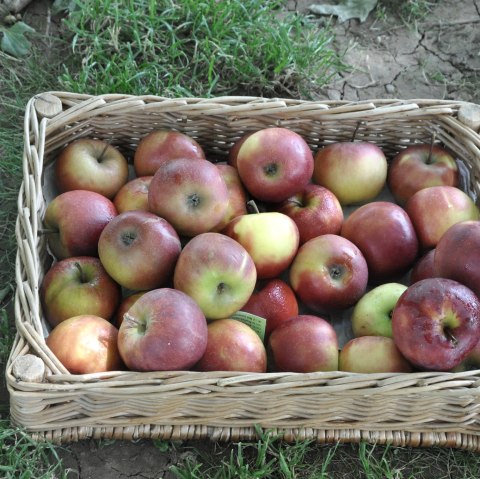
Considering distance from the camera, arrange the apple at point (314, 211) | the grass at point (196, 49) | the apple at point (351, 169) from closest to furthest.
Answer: the apple at point (314, 211) < the apple at point (351, 169) < the grass at point (196, 49)

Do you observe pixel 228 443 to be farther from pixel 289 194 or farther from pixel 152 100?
pixel 152 100

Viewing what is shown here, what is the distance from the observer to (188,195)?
174 centimetres

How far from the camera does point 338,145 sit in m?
2.06

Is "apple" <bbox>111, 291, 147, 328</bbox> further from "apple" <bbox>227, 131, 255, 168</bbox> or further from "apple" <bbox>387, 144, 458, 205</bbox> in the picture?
"apple" <bbox>387, 144, 458, 205</bbox>

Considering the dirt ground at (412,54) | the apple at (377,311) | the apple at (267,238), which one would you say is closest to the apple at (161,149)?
the apple at (267,238)

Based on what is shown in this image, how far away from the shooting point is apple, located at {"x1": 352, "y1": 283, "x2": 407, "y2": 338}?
1743mm

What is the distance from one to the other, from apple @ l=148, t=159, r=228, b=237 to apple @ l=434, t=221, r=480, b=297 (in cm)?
57

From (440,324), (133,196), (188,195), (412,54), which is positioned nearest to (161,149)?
(133,196)

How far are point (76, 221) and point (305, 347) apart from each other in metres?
0.69

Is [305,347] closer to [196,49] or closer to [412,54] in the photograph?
[196,49]

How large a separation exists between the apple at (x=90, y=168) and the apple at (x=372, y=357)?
2.75 feet

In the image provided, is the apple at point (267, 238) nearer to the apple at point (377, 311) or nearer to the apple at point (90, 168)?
the apple at point (377, 311)

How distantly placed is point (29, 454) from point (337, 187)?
1.13 m

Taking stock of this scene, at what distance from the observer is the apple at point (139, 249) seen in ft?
5.47
